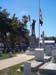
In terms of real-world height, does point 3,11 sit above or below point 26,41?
above

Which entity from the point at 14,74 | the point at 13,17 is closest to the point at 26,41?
the point at 13,17

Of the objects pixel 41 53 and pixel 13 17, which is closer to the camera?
pixel 41 53

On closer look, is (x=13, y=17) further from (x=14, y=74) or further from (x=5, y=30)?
(x=14, y=74)

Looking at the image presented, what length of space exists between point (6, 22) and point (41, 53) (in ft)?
111

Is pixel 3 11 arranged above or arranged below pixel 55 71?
above

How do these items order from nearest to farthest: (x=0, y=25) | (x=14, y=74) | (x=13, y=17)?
(x=14, y=74) < (x=0, y=25) < (x=13, y=17)

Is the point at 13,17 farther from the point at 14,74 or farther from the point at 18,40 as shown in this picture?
the point at 14,74

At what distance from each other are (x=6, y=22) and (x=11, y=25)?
6.60 ft

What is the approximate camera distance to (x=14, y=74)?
14562mm

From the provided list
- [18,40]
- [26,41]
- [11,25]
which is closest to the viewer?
[11,25]

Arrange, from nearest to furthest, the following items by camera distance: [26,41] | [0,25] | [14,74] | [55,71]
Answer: [55,71] < [14,74] < [0,25] < [26,41]

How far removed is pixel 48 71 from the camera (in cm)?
1330

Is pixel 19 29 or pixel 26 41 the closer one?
pixel 19 29

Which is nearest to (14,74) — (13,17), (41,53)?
(41,53)
